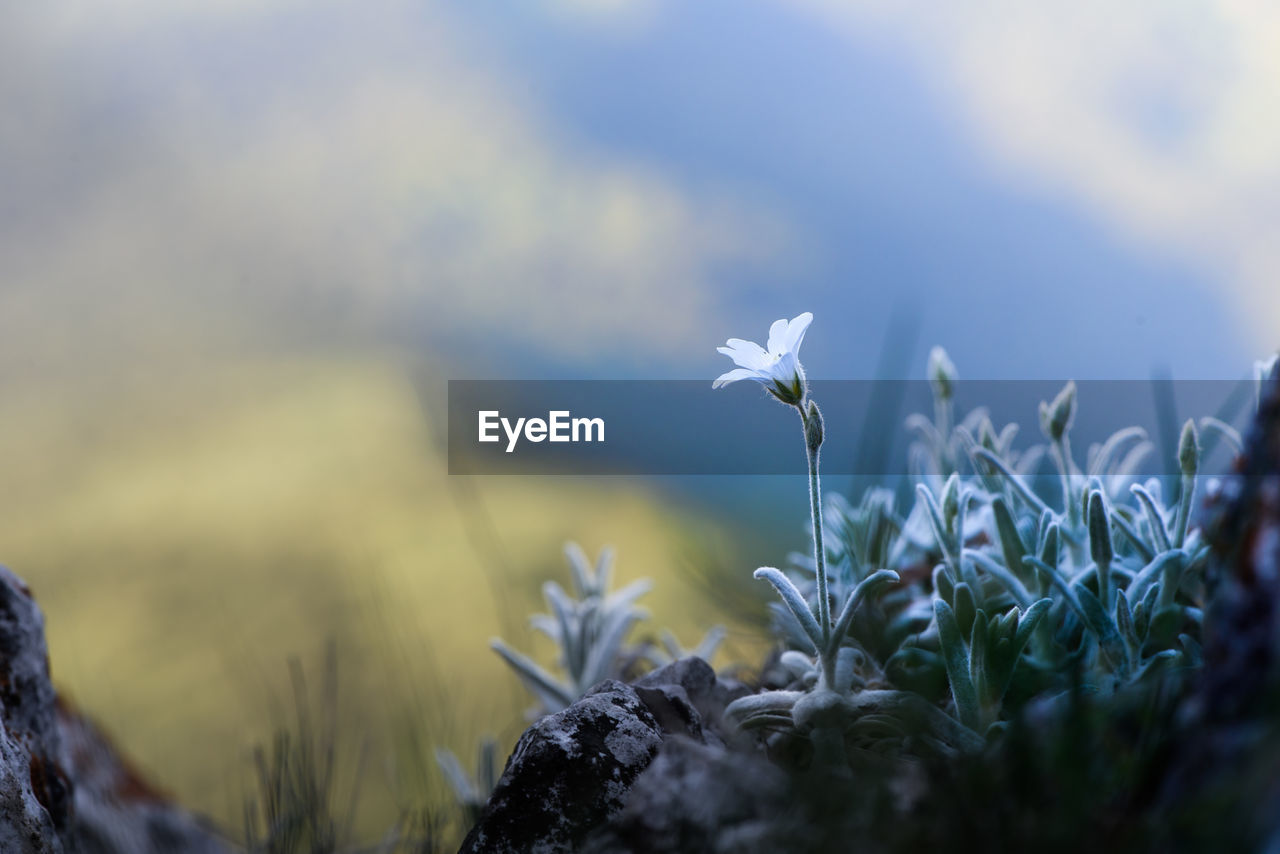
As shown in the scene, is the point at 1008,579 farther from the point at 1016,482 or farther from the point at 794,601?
the point at 794,601

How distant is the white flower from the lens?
1.36 metres

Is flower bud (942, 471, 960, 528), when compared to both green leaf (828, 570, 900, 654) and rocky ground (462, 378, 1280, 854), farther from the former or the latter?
rocky ground (462, 378, 1280, 854)

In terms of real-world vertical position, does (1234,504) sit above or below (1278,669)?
above

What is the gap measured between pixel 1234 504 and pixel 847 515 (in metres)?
1.32

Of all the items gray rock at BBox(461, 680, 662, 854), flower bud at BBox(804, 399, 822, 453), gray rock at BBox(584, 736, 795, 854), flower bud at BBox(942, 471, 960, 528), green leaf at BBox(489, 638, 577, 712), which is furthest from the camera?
green leaf at BBox(489, 638, 577, 712)

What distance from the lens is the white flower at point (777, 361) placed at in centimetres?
136

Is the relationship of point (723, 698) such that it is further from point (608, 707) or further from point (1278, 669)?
point (1278, 669)

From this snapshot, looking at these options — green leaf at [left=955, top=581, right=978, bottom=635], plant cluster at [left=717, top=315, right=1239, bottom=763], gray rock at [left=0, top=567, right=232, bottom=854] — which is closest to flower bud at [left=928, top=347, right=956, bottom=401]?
plant cluster at [left=717, top=315, right=1239, bottom=763]

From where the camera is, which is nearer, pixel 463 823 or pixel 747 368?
pixel 747 368

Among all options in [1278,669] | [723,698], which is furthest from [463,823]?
[1278,669]

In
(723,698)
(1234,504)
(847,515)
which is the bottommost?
(723,698)

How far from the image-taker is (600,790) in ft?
4.09

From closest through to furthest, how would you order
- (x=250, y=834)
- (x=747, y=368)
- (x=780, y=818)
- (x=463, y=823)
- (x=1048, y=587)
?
(x=780, y=818) < (x=747, y=368) < (x=1048, y=587) < (x=250, y=834) < (x=463, y=823)

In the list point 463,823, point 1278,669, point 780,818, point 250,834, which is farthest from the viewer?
point 463,823
